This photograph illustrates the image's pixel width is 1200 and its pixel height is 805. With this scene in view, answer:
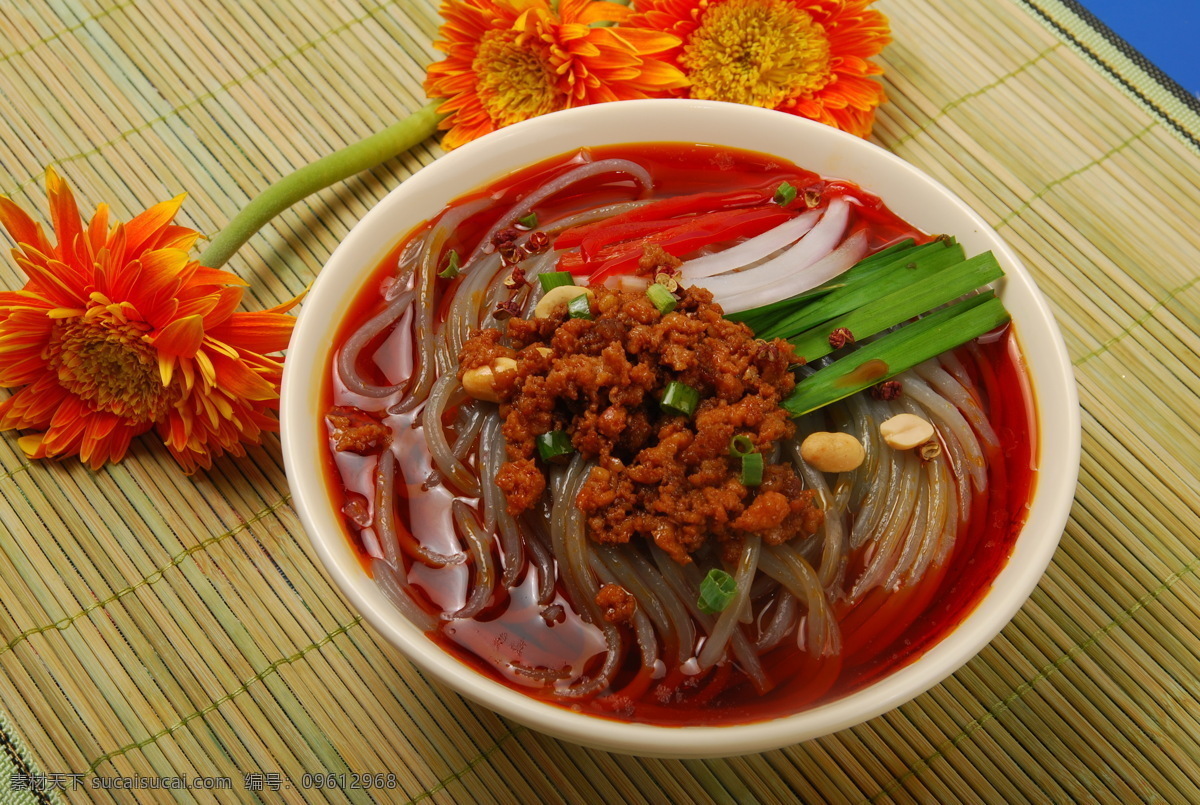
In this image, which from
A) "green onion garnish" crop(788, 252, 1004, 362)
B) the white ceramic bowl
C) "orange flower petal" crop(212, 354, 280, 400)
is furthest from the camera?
"orange flower petal" crop(212, 354, 280, 400)

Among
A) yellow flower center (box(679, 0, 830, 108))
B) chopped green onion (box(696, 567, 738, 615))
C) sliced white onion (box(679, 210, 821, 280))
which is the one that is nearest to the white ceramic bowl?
sliced white onion (box(679, 210, 821, 280))

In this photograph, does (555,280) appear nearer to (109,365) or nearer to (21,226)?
(109,365)

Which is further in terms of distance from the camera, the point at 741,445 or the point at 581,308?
the point at 581,308

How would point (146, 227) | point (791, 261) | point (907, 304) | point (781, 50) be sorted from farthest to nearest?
point (781, 50), point (146, 227), point (791, 261), point (907, 304)

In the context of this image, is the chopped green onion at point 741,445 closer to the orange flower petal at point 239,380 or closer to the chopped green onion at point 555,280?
the chopped green onion at point 555,280

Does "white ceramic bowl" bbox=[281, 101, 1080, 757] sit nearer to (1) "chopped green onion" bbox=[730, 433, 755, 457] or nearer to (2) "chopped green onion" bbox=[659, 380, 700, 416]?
(1) "chopped green onion" bbox=[730, 433, 755, 457]

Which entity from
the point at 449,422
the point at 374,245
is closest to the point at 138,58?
the point at 374,245

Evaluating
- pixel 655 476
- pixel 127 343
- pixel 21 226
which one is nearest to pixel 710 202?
pixel 655 476

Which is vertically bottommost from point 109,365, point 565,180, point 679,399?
point 109,365

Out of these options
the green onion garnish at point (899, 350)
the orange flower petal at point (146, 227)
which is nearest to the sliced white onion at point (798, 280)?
the green onion garnish at point (899, 350)
